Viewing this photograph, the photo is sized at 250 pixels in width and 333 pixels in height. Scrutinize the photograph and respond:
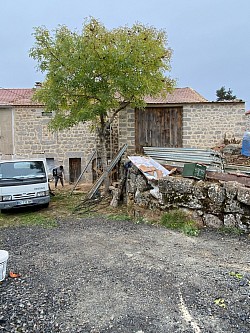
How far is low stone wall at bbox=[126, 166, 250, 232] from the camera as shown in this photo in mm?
7207

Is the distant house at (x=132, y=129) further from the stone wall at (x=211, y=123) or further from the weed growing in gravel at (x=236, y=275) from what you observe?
the weed growing in gravel at (x=236, y=275)

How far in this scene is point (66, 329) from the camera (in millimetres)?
3311

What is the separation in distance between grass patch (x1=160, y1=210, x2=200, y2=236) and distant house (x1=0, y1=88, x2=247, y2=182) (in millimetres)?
4534

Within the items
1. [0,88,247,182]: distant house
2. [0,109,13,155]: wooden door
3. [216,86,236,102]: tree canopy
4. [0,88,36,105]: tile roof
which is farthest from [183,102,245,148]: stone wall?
[216,86,236,102]: tree canopy

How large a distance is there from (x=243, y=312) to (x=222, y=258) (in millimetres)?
1948

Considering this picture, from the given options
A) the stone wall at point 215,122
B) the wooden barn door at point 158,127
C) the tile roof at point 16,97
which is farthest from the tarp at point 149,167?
the tile roof at point 16,97

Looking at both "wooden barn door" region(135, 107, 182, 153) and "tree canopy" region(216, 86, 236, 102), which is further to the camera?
"tree canopy" region(216, 86, 236, 102)

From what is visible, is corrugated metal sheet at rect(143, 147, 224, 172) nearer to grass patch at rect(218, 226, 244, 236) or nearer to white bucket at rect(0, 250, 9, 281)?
grass patch at rect(218, 226, 244, 236)

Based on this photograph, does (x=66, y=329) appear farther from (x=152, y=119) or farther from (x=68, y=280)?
(x=152, y=119)

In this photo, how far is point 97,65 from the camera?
970cm

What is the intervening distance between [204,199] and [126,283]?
13.2ft

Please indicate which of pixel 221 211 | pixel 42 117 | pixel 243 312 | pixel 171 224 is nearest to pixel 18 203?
pixel 171 224

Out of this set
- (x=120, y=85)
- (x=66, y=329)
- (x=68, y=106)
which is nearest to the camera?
(x=66, y=329)

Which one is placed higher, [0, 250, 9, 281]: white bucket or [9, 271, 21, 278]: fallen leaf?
[0, 250, 9, 281]: white bucket
